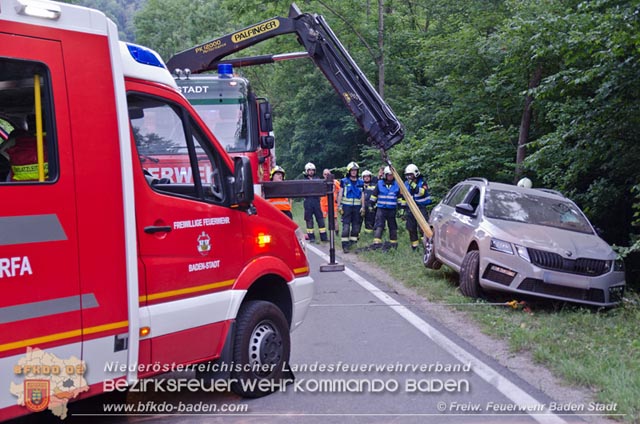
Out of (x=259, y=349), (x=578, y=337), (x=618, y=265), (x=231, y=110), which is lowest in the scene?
(x=578, y=337)

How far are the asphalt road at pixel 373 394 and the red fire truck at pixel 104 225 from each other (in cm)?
43

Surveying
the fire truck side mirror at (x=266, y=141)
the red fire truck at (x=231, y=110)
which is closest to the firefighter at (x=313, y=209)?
the fire truck side mirror at (x=266, y=141)

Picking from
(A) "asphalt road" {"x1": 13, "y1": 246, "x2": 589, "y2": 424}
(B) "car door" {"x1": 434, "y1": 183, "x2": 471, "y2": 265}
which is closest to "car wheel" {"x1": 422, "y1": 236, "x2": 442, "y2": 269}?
(B) "car door" {"x1": 434, "y1": 183, "x2": 471, "y2": 265}

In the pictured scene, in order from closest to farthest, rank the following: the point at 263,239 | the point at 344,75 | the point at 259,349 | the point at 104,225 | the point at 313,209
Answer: the point at 104,225, the point at 259,349, the point at 263,239, the point at 344,75, the point at 313,209

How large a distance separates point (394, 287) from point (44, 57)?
26.6 ft

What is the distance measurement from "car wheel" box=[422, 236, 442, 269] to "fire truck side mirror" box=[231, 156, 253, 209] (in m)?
7.23

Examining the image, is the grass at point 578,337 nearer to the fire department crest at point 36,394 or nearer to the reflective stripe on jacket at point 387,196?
the fire department crest at point 36,394

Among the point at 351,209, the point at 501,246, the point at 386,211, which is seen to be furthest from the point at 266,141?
the point at 501,246

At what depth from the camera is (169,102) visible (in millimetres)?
5059

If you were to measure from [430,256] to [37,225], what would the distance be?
9201 millimetres

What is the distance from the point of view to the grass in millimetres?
5906

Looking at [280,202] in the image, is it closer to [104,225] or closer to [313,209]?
[313,209]

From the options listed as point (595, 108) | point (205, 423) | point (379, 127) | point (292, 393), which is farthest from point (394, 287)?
point (205, 423)

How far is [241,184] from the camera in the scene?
5359 mm
